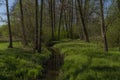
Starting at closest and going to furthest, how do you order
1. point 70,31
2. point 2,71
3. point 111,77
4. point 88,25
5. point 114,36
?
point 111,77 < point 2,71 < point 114,36 < point 88,25 < point 70,31

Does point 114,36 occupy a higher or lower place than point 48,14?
lower

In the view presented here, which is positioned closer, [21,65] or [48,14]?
[21,65]

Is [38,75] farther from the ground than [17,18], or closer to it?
closer to it

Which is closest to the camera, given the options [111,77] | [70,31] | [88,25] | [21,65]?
[111,77]

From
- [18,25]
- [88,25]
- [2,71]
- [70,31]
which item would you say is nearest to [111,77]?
[2,71]

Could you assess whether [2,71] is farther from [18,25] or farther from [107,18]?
[18,25]

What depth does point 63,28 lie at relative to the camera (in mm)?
67750

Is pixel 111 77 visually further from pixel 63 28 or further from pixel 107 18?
pixel 63 28

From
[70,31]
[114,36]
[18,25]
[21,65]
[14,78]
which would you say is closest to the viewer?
[14,78]

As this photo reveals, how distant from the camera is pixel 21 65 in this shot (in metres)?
17.1

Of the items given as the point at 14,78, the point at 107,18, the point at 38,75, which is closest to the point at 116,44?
the point at 107,18

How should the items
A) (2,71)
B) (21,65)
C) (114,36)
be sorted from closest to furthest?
(2,71), (21,65), (114,36)

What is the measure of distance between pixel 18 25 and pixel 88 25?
2281 cm

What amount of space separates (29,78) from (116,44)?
19546mm
